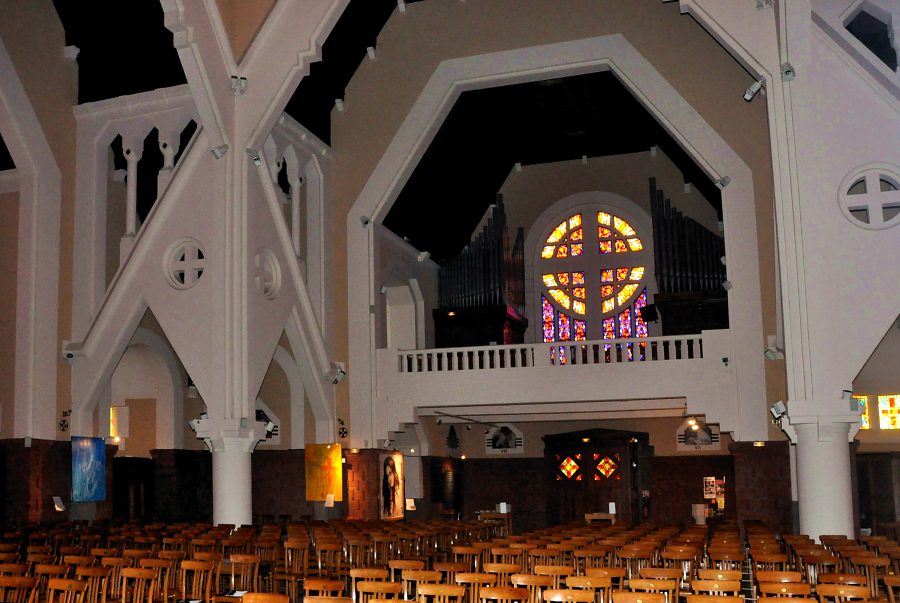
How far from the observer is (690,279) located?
871 inches

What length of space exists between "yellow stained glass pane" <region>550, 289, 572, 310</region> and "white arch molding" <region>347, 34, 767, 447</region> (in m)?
7.12

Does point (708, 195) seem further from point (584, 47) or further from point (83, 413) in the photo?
point (83, 413)

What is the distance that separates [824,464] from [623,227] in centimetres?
1327

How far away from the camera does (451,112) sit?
2281 centimetres

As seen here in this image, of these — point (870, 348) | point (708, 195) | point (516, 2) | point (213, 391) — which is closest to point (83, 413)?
point (213, 391)

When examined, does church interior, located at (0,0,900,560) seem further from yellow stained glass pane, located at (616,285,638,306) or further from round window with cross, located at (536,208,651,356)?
yellow stained glass pane, located at (616,285,638,306)

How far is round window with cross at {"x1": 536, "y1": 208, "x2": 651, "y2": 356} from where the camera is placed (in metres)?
26.7

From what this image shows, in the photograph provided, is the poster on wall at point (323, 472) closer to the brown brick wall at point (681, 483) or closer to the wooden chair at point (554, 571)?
the brown brick wall at point (681, 483)

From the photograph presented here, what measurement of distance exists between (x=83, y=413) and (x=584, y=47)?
12.0 meters

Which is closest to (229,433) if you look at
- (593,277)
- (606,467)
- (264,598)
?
(264,598)

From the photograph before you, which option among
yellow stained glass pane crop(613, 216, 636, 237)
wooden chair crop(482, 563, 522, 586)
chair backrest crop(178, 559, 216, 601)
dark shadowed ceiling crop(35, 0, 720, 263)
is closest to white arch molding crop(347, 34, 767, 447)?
dark shadowed ceiling crop(35, 0, 720, 263)

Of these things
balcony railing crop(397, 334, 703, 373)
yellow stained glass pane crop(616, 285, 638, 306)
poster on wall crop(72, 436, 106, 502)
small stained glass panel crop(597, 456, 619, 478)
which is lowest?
small stained glass panel crop(597, 456, 619, 478)

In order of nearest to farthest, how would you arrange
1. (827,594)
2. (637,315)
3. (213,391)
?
(827,594), (213,391), (637,315)

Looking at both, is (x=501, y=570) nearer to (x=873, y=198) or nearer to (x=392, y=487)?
(x=873, y=198)
